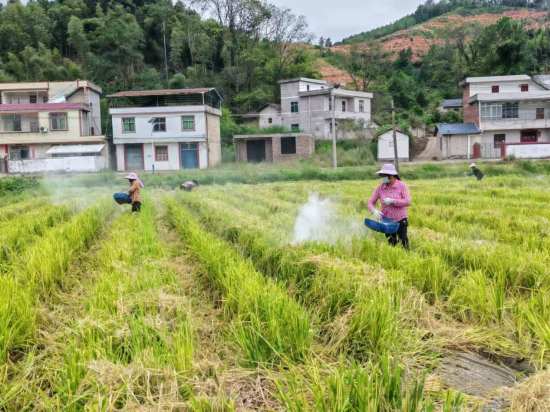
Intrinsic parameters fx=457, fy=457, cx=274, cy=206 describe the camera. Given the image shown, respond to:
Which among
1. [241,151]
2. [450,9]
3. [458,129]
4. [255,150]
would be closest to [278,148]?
[255,150]

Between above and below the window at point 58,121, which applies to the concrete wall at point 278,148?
below

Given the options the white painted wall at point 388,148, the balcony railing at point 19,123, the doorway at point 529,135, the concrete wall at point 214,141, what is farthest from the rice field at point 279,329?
the doorway at point 529,135

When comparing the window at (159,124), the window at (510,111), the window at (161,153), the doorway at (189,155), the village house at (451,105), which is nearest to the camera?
the window at (159,124)

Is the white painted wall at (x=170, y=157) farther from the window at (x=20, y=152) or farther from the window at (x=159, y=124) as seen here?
the window at (x=20, y=152)

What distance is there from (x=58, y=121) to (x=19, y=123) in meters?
2.82

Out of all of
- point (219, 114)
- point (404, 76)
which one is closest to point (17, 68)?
point (219, 114)

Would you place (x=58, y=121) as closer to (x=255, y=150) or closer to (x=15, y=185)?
(x=255, y=150)

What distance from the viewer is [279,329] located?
2865 millimetres

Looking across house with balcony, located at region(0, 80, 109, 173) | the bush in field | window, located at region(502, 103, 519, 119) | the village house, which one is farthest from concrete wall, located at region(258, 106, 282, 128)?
the bush in field

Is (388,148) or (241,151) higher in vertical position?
(241,151)

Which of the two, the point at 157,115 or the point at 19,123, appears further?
the point at 19,123

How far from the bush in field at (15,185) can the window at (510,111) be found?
1237 inches

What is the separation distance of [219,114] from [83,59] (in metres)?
21.2

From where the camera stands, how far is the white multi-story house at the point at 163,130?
31.7 metres
